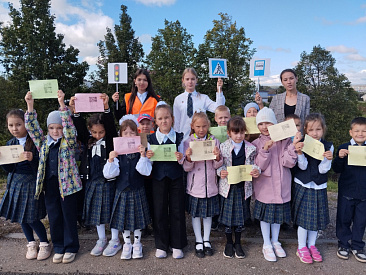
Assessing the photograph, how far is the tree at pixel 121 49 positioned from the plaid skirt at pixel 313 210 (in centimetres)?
2533

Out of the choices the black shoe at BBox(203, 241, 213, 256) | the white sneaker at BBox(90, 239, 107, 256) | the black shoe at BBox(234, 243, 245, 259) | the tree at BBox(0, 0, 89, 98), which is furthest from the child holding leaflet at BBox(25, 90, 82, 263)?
the tree at BBox(0, 0, 89, 98)

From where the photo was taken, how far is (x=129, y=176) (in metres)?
3.54

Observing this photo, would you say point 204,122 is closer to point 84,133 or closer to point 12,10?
point 84,133

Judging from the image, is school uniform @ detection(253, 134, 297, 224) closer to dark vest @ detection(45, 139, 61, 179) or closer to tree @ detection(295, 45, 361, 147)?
dark vest @ detection(45, 139, 61, 179)

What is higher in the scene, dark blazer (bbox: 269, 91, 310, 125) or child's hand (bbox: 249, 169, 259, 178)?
dark blazer (bbox: 269, 91, 310, 125)

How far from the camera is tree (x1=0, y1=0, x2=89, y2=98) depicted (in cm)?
2341

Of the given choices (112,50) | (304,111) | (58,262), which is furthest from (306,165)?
(112,50)

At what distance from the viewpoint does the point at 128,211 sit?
3562mm

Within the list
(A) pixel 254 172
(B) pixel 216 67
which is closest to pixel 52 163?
(A) pixel 254 172

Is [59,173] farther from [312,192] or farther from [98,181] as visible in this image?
[312,192]

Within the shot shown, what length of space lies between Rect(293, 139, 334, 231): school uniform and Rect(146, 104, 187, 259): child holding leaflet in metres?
1.65

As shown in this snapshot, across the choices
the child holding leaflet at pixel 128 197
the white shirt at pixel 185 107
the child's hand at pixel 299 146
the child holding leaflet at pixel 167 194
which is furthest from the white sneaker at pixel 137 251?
the child's hand at pixel 299 146

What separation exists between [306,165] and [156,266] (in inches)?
95.7

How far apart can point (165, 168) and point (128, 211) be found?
0.80m
